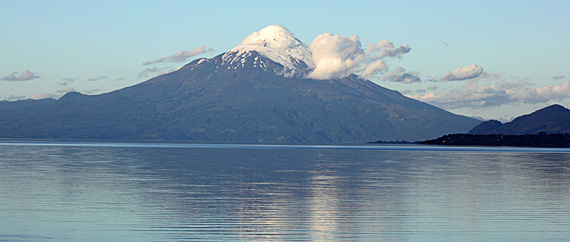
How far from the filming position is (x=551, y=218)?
111 ft

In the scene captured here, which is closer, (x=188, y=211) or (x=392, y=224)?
(x=392, y=224)

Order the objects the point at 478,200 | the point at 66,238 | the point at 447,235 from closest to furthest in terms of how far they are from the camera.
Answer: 1. the point at 66,238
2. the point at 447,235
3. the point at 478,200

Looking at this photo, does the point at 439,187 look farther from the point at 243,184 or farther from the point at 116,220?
the point at 116,220

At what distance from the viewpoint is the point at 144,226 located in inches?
1181

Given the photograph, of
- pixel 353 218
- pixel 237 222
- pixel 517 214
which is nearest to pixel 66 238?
pixel 237 222

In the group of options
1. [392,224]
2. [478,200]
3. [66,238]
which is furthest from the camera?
[478,200]

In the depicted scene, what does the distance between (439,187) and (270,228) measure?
2557 cm

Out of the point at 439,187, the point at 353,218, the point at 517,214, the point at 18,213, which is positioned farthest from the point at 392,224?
the point at 439,187

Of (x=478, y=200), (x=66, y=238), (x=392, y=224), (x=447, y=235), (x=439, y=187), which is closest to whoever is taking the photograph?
(x=66, y=238)

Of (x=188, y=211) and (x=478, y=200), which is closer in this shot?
(x=188, y=211)

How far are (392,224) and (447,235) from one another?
342 cm

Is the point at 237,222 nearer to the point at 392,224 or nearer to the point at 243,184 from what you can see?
the point at 392,224

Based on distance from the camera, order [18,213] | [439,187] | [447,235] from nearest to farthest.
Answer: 1. [447,235]
2. [18,213]
3. [439,187]

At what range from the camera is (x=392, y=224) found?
3147 centimetres
